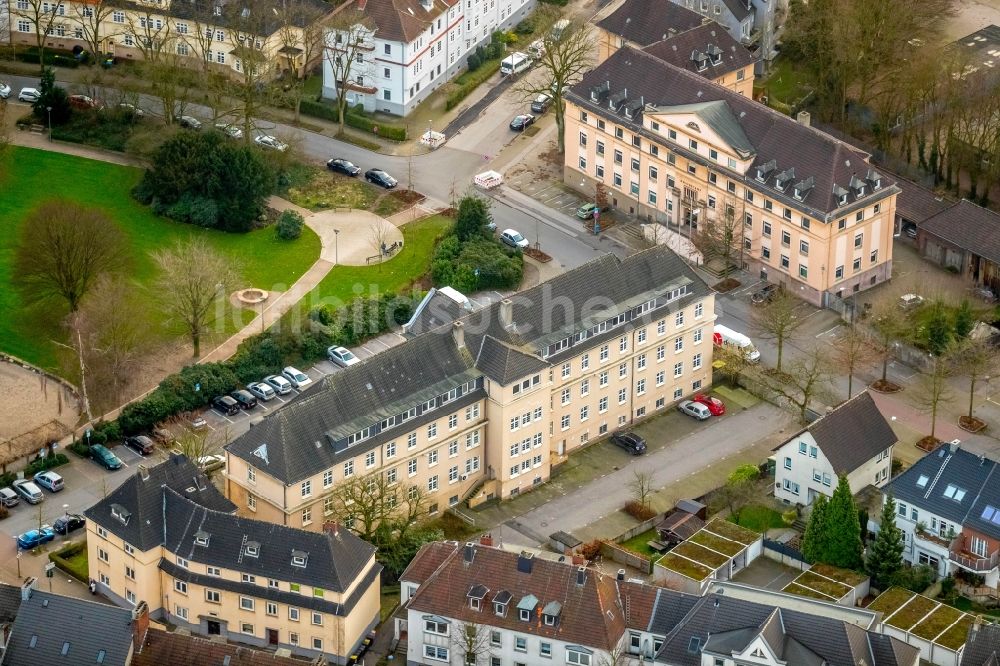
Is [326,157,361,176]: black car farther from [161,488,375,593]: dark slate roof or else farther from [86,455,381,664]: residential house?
[161,488,375,593]: dark slate roof

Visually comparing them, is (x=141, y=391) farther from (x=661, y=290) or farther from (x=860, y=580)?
(x=860, y=580)

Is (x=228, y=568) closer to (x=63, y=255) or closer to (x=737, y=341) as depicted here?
(x=63, y=255)

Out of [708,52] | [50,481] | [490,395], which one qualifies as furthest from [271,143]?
[490,395]

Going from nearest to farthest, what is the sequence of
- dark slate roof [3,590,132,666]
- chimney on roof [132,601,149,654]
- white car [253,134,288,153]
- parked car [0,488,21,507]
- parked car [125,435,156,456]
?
dark slate roof [3,590,132,666], chimney on roof [132,601,149,654], parked car [0,488,21,507], parked car [125,435,156,456], white car [253,134,288,153]

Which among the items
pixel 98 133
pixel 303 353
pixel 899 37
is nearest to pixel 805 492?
pixel 303 353

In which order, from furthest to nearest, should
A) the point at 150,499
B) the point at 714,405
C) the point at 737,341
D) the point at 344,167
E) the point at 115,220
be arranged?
the point at 344,167 < the point at 115,220 < the point at 737,341 < the point at 714,405 < the point at 150,499

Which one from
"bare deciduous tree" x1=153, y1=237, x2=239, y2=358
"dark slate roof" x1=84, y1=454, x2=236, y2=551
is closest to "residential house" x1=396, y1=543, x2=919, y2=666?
"dark slate roof" x1=84, y1=454, x2=236, y2=551
